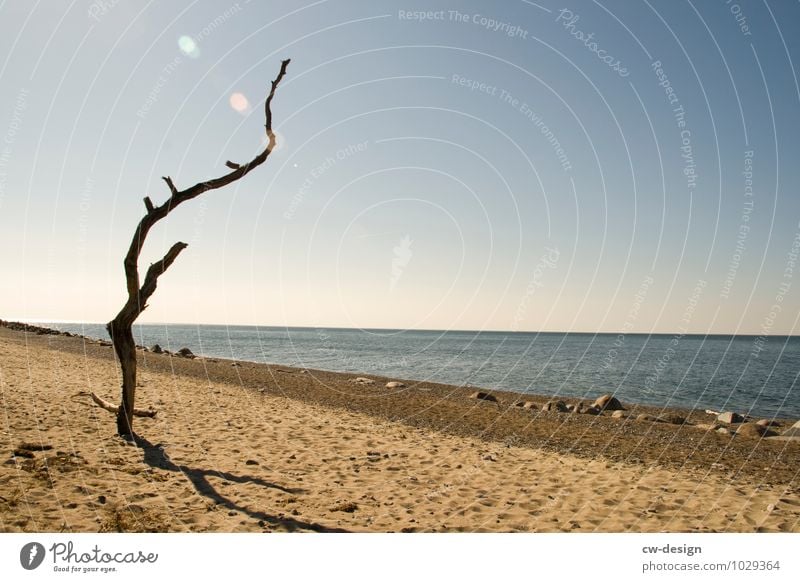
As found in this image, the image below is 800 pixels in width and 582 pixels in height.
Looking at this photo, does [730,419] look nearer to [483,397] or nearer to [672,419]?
[672,419]

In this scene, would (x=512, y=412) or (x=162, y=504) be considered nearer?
(x=162, y=504)

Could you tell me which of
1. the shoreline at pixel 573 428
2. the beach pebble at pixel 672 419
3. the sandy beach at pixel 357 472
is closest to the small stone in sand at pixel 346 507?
the sandy beach at pixel 357 472

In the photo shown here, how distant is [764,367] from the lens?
62406mm

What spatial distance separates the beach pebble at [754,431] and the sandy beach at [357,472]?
115cm

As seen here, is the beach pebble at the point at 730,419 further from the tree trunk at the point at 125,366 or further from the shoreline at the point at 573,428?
the tree trunk at the point at 125,366

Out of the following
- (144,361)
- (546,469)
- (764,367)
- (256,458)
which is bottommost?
(144,361)

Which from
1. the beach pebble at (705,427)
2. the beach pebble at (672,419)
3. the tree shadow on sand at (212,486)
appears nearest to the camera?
the tree shadow on sand at (212,486)

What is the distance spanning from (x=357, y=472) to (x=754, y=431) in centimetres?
1886

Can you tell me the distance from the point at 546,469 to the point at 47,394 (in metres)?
17.1

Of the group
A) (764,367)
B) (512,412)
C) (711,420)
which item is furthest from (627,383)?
(764,367)

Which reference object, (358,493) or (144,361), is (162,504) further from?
(144,361)

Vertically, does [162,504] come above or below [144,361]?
above

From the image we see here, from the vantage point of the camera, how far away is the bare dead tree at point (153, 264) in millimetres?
10891

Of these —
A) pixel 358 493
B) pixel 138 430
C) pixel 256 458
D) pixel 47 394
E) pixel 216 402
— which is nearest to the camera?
pixel 358 493
